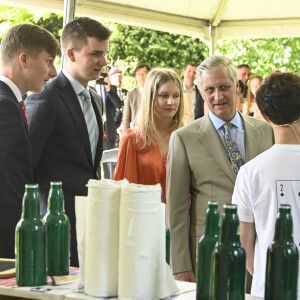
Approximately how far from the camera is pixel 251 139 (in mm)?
3428

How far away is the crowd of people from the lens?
2.61m

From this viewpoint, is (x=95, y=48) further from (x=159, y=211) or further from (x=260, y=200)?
(x=159, y=211)

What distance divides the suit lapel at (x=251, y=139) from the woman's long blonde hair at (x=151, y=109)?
2.41 ft

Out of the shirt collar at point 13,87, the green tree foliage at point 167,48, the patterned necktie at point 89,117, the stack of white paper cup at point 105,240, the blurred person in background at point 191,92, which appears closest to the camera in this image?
the stack of white paper cup at point 105,240

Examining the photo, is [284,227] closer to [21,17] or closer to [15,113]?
[15,113]

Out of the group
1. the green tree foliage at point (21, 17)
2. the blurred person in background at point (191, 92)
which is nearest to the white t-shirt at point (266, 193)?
the blurred person in background at point (191, 92)

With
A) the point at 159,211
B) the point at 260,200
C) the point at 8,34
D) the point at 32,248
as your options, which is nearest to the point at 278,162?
the point at 260,200

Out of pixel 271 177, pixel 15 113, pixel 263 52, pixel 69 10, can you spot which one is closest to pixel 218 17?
pixel 69 10

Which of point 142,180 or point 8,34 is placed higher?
point 8,34

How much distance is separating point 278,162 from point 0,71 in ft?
4.71

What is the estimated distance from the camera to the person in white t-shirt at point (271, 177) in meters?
2.53

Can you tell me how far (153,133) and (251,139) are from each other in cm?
84

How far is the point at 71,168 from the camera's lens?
3.46 metres

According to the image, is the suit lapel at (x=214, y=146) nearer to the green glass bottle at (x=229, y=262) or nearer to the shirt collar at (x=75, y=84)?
the shirt collar at (x=75, y=84)
